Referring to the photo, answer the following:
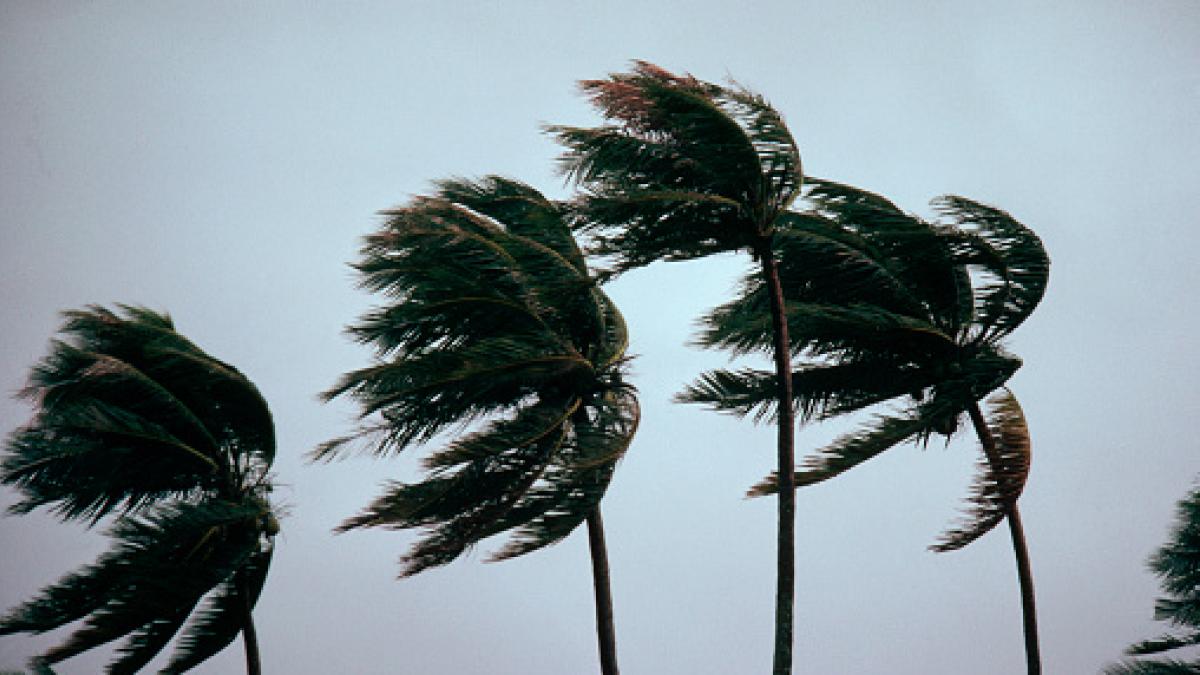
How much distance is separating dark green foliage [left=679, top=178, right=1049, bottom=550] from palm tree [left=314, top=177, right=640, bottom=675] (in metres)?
2.44

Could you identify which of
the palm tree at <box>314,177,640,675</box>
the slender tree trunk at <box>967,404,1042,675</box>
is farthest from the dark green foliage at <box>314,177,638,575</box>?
the slender tree trunk at <box>967,404,1042,675</box>

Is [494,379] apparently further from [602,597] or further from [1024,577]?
[1024,577]

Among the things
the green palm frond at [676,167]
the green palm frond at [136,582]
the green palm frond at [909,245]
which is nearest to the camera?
the green palm frond at [676,167]

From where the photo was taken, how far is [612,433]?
15766 mm

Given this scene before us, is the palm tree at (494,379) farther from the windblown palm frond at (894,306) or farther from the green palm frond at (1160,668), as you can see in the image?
the green palm frond at (1160,668)

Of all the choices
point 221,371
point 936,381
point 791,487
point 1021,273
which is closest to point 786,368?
point 791,487

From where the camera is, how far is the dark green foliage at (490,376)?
15086 mm

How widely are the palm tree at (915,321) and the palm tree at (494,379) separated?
242 centimetres

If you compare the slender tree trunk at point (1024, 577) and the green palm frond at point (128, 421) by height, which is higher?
the green palm frond at point (128, 421)

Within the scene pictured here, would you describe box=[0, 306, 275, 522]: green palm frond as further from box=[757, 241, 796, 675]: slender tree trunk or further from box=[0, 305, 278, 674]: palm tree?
box=[757, 241, 796, 675]: slender tree trunk

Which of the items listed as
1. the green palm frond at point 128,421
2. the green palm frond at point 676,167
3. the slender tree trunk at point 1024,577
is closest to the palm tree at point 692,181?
the green palm frond at point 676,167

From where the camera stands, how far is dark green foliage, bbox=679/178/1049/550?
1577 centimetres

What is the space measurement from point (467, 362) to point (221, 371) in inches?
187

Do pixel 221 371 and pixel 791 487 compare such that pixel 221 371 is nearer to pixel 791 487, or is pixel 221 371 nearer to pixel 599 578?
pixel 599 578
